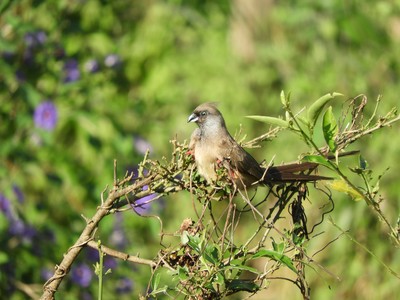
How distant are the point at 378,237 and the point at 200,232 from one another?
4133 millimetres

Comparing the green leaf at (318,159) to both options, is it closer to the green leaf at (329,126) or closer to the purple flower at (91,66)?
the green leaf at (329,126)

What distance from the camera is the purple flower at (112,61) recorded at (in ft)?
15.9

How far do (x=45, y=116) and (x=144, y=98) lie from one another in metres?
1.21

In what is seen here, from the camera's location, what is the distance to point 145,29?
7422 millimetres

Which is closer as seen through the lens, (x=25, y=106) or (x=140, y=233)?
(x=25, y=106)

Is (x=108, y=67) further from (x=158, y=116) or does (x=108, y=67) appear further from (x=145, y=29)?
(x=145, y=29)

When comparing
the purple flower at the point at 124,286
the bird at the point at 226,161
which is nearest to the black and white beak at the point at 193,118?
the bird at the point at 226,161

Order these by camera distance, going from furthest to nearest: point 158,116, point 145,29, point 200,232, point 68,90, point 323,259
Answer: point 145,29
point 323,259
point 158,116
point 68,90
point 200,232

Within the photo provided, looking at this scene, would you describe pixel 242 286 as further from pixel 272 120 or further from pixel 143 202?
pixel 143 202

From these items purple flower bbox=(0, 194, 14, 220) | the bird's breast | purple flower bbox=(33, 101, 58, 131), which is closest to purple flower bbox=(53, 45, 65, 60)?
purple flower bbox=(33, 101, 58, 131)

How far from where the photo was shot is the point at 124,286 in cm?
479

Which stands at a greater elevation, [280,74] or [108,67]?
[280,74]

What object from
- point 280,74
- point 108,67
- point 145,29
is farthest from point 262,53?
point 108,67

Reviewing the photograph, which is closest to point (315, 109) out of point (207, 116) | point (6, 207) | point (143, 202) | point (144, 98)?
point (143, 202)
